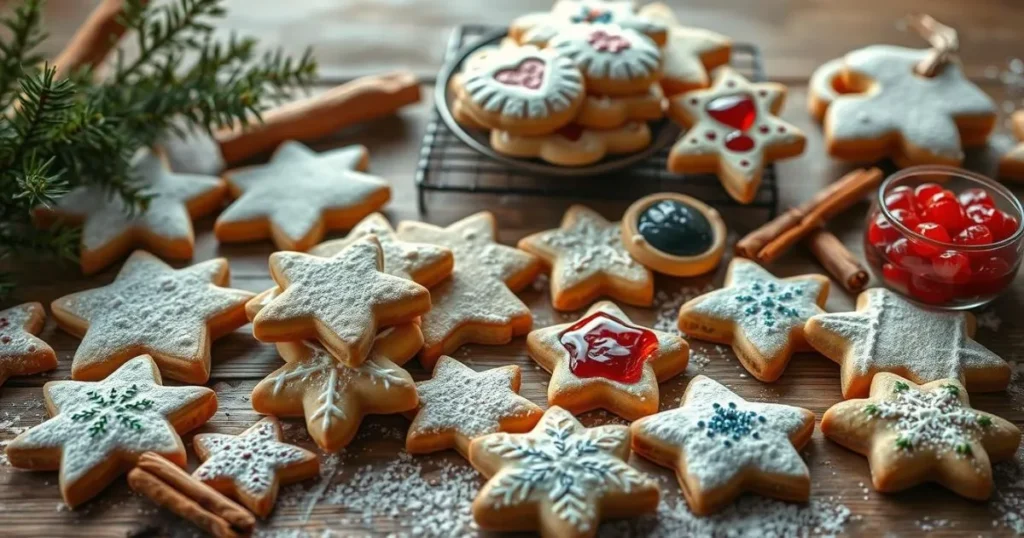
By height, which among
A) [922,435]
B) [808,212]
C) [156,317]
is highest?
[156,317]

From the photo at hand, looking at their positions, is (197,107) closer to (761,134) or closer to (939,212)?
(761,134)

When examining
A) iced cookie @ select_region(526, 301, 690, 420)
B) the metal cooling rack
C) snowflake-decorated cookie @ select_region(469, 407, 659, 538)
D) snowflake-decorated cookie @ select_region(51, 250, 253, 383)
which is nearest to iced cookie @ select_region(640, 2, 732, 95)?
the metal cooling rack

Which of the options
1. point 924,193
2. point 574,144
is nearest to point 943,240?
point 924,193

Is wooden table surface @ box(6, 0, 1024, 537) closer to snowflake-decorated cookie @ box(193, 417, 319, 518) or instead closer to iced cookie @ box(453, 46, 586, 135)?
snowflake-decorated cookie @ box(193, 417, 319, 518)

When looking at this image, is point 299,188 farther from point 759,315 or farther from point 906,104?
point 906,104

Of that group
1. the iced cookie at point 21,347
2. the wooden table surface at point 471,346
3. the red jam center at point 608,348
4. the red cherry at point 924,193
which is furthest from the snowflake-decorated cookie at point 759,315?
the iced cookie at point 21,347

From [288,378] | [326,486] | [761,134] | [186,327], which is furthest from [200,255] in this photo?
[761,134]
